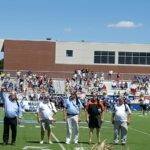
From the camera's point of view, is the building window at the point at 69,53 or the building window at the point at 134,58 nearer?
the building window at the point at 69,53

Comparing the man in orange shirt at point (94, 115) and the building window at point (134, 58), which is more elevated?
the building window at point (134, 58)

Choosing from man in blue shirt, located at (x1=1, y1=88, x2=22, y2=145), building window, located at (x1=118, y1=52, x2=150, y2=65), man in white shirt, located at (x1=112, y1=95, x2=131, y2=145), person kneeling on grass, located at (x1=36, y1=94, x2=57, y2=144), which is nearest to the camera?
man in blue shirt, located at (x1=1, y1=88, x2=22, y2=145)

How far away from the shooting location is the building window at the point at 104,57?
75.0 meters

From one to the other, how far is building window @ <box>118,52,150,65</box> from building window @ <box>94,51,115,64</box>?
116cm

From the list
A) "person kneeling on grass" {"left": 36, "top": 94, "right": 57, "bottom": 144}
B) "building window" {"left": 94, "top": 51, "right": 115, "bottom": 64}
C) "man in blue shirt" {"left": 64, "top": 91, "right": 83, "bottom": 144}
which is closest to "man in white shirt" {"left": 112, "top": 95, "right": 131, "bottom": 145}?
"man in blue shirt" {"left": 64, "top": 91, "right": 83, "bottom": 144}

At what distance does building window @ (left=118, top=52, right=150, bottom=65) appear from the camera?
7556 cm

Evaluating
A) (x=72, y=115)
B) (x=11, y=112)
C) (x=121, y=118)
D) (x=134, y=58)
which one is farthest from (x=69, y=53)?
(x=11, y=112)

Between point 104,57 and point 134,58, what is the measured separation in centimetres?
434

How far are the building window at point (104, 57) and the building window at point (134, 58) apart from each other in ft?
3.80

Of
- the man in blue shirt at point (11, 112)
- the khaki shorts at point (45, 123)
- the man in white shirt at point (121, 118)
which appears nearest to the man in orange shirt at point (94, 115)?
the man in white shirt at point (121, 118)

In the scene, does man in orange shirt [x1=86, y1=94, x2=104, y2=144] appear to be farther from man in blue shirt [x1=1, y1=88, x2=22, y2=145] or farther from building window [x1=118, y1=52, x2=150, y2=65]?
building window [x1=118, y1=52, x2=150, y2=65]

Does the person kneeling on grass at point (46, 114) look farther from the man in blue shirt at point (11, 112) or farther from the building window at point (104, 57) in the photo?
the building window at point (104, 57)

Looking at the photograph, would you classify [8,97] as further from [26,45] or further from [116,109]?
[26,45]

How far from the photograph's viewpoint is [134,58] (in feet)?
248
